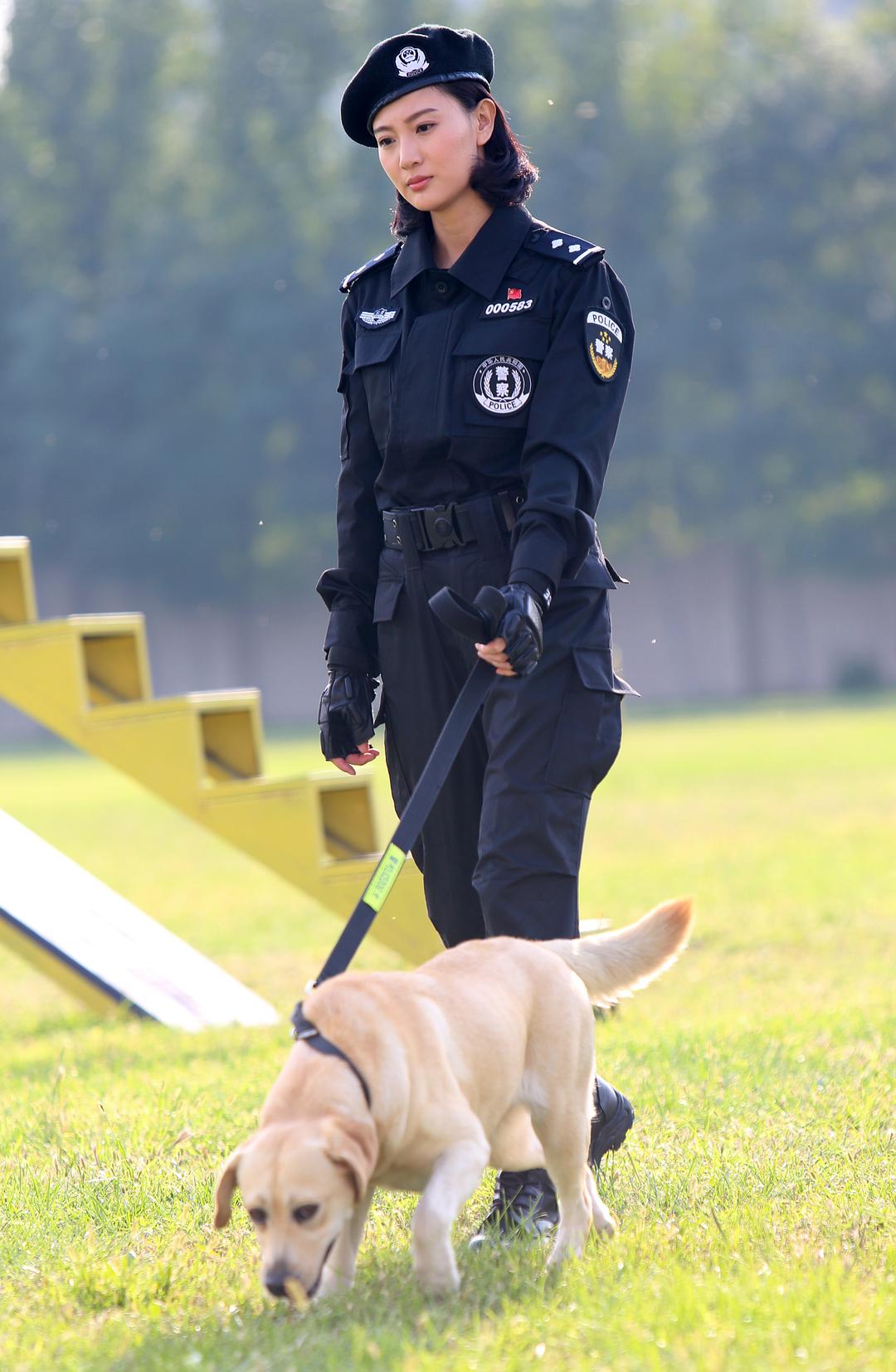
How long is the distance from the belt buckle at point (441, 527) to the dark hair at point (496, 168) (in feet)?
2.07

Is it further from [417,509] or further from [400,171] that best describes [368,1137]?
[400,171]

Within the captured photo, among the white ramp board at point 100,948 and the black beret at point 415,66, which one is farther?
the white ramp board at point 100,948

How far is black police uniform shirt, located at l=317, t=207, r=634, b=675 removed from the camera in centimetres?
322

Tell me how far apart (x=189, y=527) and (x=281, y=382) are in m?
4.48

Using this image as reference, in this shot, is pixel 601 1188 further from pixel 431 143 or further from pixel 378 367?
pixel 431 143

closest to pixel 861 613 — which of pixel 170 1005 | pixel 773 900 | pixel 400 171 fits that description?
pixel 773 900

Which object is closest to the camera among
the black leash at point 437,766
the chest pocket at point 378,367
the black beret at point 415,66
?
the black leash at point 437,766

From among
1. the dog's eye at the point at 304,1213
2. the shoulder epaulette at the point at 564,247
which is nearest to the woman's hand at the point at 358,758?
the shoulder epaulette at the point at 564,247

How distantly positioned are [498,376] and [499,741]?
73cm

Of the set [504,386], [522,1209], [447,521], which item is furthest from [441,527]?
[522,1209]

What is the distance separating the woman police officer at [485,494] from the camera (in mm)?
3203

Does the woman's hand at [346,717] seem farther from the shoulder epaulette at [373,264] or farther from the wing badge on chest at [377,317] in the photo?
the shoulder epaulette at [373,264]

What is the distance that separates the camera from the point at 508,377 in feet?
10.8

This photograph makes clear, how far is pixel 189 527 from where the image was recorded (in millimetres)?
41875
